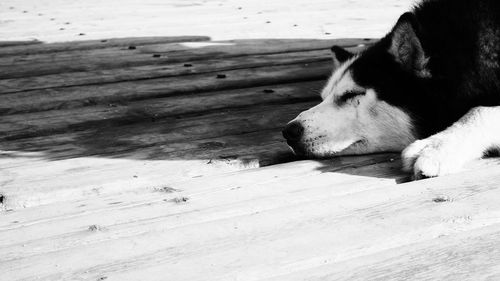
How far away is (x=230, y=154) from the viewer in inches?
114

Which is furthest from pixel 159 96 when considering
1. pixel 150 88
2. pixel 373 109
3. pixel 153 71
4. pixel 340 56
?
pixel 373 109

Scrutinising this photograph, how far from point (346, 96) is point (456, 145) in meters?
0.57

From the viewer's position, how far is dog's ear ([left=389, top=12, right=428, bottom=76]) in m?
2.82

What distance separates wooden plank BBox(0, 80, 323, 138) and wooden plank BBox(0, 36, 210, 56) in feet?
5.40

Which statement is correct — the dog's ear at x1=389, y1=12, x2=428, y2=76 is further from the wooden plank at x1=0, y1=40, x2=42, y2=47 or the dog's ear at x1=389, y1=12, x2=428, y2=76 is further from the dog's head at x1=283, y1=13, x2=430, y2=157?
the wooden plank at x1=0, y1=40, x2=42, y2=47

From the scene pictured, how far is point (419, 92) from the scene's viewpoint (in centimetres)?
292

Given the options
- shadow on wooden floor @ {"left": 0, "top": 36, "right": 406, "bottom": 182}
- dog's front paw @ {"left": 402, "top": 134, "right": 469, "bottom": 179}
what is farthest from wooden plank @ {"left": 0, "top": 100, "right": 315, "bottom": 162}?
dog's front paw @ {"left": 402, "top": 134, "right": 469, "bottom": 179}

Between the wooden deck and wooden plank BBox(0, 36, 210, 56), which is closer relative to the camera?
the wooden deck

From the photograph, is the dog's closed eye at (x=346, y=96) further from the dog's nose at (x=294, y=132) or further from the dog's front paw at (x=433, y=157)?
the dog's front paw at (x=433, y=157)

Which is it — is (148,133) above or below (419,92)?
below

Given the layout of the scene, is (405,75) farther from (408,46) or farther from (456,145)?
(456,145)

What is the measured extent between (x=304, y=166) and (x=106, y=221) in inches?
34.3

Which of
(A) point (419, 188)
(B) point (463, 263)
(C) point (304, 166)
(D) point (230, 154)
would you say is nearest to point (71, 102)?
(D) point (230, 154)

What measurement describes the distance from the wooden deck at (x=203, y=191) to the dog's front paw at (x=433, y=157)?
62 millimetres
